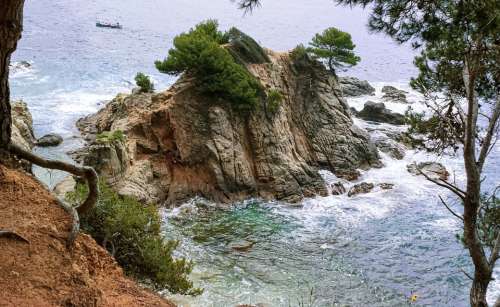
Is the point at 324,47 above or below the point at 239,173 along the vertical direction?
above

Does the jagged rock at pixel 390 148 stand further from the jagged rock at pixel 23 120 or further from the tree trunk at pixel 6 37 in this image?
the tree trunk at pixel 6 37

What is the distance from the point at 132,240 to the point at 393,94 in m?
44.1

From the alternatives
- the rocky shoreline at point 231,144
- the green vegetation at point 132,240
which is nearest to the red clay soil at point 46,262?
the green vegetation at point 132,240

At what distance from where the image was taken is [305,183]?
2886 centimetres

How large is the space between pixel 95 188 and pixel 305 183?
19.8m

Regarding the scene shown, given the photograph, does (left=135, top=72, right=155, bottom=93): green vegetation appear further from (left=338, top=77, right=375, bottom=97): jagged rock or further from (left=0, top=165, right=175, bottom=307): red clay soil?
(left=338, top=77, right=375, bottom=97): jagged rock

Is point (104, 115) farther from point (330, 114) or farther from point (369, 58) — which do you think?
point (369, 58)

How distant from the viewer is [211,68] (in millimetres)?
27625

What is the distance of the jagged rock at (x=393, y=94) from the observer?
50719 millimetres

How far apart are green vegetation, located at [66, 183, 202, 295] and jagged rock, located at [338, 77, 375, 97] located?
41.4 meters

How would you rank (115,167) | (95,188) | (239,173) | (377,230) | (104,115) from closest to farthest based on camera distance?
(95,188) < (115,167) < (377,230) < (239,173) < (104,115)

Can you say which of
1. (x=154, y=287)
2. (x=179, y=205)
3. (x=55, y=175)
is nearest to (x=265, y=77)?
(x=179, y=205)

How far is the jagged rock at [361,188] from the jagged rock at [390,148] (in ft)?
20.8

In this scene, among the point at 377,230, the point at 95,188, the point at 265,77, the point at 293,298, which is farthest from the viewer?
the point at 265,77
